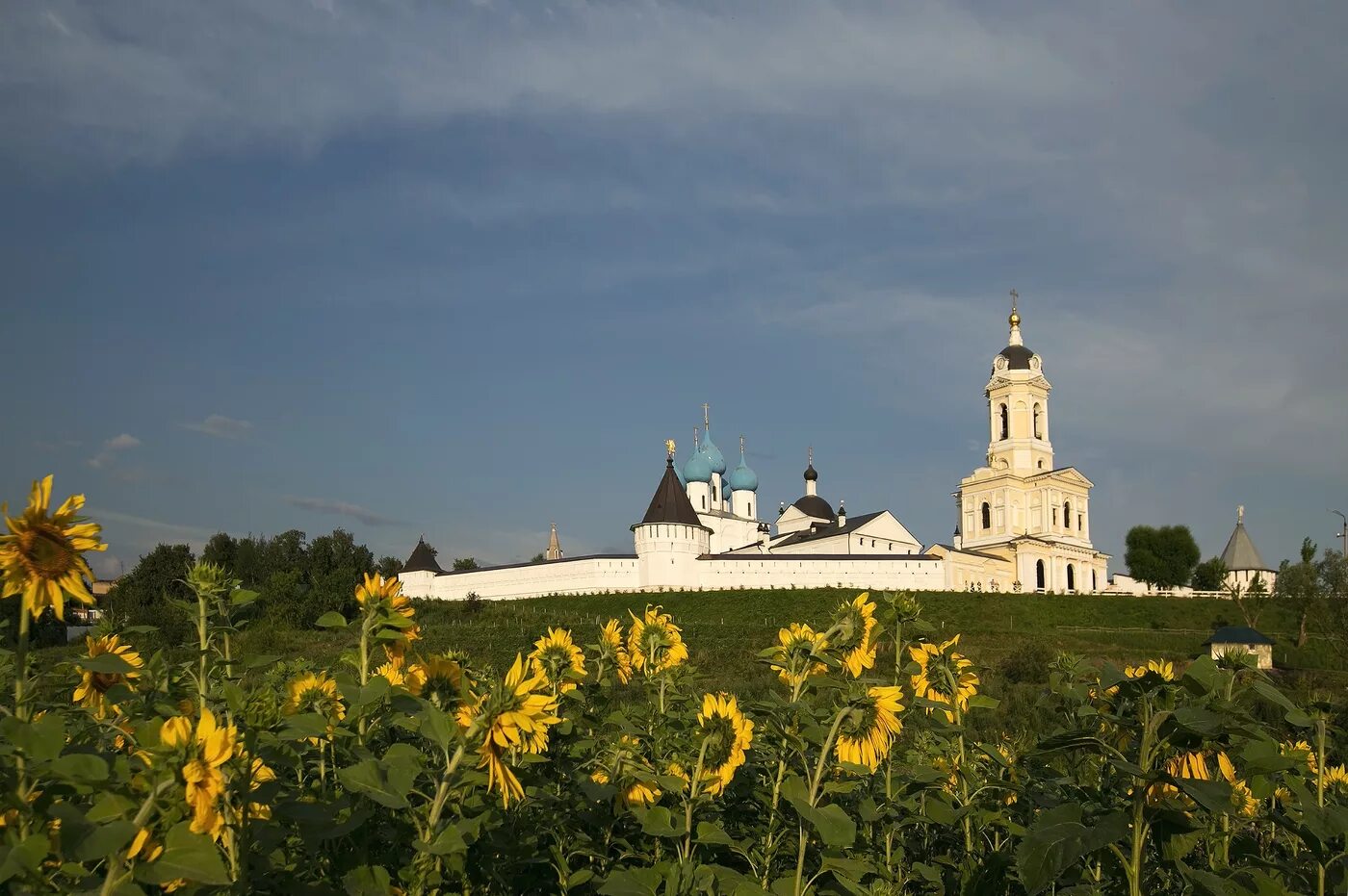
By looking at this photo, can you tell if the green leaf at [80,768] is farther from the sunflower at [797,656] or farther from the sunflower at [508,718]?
the sunflower at [797,656]

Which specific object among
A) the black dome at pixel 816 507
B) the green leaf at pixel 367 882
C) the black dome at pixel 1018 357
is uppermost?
the black dome at pixel 1018 357

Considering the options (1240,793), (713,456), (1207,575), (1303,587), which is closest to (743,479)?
(713,456)

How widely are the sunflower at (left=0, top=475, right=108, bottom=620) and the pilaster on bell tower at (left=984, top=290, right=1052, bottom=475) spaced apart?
67.4 metres

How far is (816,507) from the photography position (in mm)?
78312

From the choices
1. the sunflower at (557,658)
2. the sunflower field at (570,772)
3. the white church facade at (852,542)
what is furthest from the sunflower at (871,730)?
the white church facade at (852,542)

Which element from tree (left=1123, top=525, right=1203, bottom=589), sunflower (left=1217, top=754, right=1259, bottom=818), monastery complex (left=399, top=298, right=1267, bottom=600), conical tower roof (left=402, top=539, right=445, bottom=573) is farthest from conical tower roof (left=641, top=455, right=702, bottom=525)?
sunflower (left=1217, top=754, right=1259, bottom=818)

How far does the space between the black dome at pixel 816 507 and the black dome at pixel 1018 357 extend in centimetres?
1754

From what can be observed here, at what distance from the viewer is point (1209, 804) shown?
2029 millimetres

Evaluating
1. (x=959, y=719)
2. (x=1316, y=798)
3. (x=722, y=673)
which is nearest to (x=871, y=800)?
(x=959, y=719)

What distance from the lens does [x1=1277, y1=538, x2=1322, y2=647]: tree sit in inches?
1231

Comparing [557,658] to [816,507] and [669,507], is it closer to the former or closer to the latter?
[669,507]

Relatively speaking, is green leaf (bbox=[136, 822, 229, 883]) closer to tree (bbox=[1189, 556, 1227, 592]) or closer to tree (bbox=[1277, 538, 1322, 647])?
tree (bbox=[1277, 538, 1322, 647])

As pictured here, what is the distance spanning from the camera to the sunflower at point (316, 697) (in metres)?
3.01

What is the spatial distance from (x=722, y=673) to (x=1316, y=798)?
2284 centimetres
